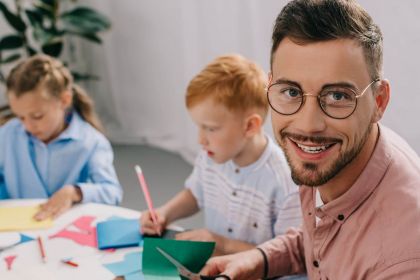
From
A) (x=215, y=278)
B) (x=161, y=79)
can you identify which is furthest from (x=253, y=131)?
(x=161, y=79)

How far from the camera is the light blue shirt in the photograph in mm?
1868

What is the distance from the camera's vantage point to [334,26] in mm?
883

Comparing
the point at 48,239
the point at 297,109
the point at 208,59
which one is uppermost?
the point at 297,109

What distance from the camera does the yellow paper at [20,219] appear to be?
4.73 ft

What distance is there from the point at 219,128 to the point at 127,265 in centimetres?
43

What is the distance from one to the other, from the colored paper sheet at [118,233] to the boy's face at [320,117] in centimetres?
51

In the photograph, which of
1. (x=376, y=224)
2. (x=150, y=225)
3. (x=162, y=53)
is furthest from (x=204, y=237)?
(x=162, y=53)

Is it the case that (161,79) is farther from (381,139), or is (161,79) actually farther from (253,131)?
(381,139)

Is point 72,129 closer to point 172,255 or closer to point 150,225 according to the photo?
point 150,225

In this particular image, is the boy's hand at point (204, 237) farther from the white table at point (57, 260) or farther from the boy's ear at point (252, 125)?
the boy's ear at point (252, 125)

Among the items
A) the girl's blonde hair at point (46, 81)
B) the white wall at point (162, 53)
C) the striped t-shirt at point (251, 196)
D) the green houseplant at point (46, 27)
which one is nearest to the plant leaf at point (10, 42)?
the green houseplant at point (46, 27)

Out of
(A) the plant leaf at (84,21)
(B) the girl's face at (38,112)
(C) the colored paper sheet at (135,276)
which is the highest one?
(A) the plant leaf at (84,21)

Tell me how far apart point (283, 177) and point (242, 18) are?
132 cm

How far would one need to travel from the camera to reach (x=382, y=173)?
967 millimetres
